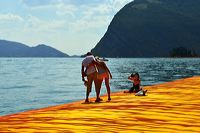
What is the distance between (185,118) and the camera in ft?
38.6

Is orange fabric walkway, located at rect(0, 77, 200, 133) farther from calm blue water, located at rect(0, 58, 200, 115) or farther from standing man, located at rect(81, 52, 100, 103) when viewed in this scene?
calm blue water, located at rect(0, 58, 200, 115)

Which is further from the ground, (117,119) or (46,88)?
(117,119)

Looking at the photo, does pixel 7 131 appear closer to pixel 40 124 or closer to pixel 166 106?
pixel 40 124

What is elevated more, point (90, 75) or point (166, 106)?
point (90, 75)

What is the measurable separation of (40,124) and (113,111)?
3.02 m

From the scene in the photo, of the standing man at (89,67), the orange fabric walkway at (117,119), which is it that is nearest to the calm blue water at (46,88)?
the standing man at (89,67)

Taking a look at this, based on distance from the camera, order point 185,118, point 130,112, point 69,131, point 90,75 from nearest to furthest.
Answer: point 69,131
point 185,118
point 130,112
point 90,75

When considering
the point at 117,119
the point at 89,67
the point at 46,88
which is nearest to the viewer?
the point at 117,119

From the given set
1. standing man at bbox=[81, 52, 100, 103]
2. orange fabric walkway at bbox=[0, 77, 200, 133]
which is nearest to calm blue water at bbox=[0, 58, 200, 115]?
standing man at bbox=[81, 52, 100, 103]

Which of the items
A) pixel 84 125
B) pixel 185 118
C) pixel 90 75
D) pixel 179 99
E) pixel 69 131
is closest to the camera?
pixel 69 131

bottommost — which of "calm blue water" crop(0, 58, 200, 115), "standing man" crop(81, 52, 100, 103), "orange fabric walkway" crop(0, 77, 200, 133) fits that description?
"calm blue water" crop(0, 58, 200, 115)

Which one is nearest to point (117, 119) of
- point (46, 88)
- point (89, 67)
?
point (89, 67)

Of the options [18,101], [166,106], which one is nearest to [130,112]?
[166,106]

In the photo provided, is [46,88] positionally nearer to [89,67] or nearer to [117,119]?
[89,67]
